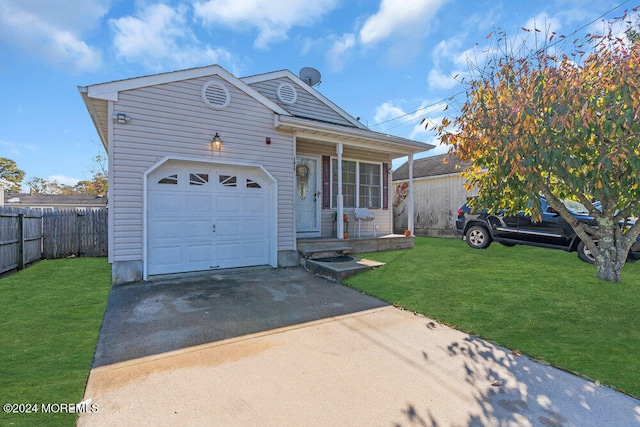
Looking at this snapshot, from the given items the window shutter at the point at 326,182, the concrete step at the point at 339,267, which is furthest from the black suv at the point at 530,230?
the window shutter at the point at 326,182

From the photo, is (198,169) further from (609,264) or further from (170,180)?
(609,264)

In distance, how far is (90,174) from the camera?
26.4 m

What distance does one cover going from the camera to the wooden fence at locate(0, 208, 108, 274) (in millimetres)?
7102

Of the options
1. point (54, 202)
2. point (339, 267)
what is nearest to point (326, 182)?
point (339, 267)

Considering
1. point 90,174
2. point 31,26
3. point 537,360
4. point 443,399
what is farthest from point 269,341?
point 90,174

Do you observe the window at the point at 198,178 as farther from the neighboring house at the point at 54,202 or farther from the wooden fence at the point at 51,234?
the neighboring house at the point at 54,202

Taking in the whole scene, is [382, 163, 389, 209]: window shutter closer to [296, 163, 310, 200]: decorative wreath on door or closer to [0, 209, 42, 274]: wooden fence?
[296, 163, 310, 200]: decorative wreath on door

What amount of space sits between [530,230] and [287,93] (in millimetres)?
7542

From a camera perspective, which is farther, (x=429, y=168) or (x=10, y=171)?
(x=10, y=171)

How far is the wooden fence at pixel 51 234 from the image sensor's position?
280 inches

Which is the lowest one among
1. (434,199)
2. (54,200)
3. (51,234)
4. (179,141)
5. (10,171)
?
(51,234)

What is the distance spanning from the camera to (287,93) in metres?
9.05

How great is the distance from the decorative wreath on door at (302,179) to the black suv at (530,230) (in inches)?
165

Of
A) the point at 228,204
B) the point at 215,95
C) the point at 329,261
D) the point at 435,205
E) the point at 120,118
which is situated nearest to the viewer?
the point at 120,118
